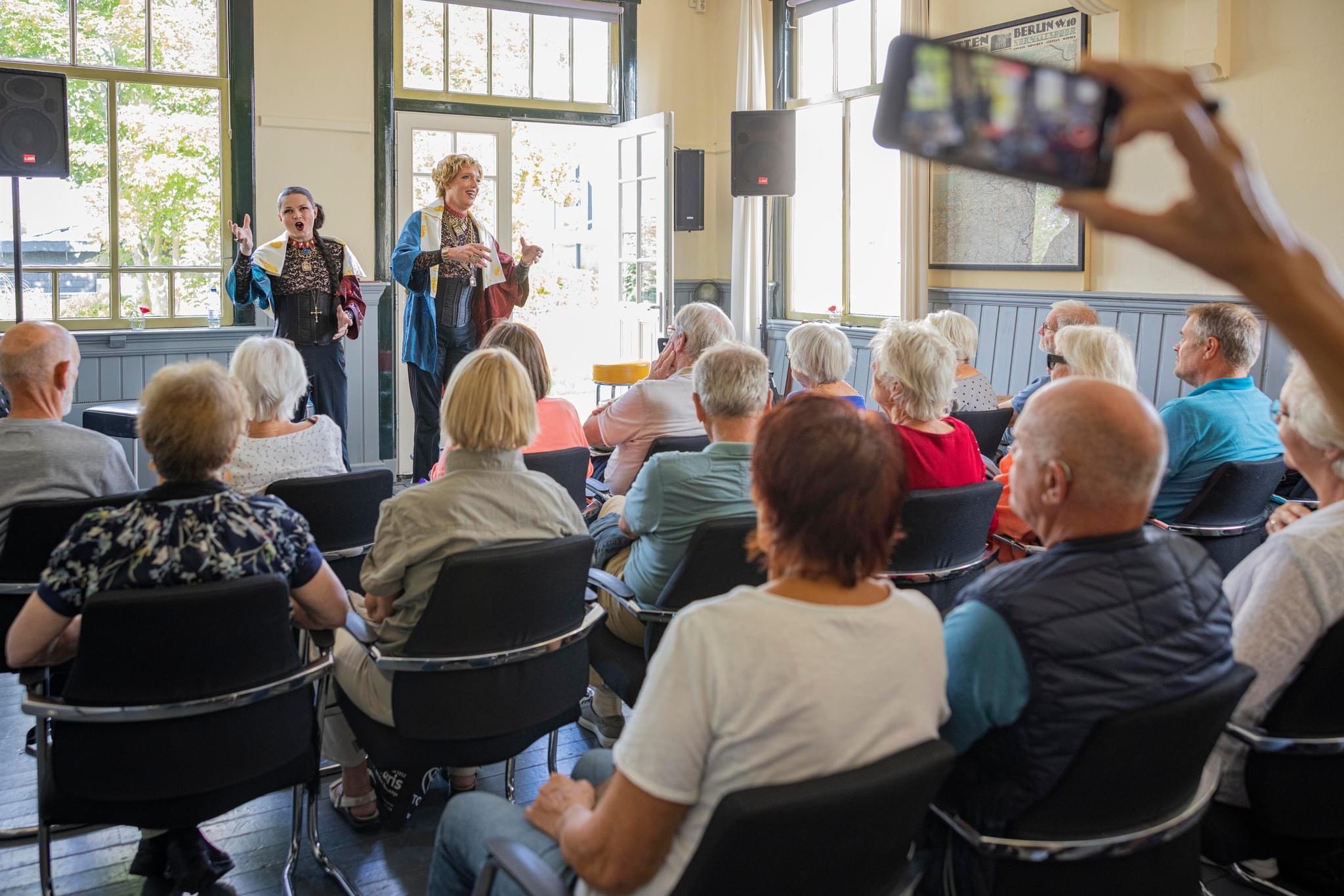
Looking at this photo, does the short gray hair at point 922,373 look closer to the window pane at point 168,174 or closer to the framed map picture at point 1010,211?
the framed map picture at point 1010,211

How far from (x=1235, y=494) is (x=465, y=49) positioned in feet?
19.8

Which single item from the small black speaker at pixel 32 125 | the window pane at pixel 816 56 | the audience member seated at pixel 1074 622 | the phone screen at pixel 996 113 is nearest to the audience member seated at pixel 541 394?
the audience member seated at pixel 1074 622

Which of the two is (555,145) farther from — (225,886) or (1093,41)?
(225,886)

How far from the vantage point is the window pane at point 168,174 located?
21.6ft

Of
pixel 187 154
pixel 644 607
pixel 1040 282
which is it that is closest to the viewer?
pixel 644 607

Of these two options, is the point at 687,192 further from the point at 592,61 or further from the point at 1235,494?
the point at 1235,494

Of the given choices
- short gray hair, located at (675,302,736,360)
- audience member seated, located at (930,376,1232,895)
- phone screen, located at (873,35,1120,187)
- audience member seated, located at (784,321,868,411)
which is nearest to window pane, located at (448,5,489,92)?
short gray hair, located at (675,302,736,360)

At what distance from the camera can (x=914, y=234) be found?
22.2 feet

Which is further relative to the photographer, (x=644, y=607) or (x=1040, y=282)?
(x=1040, y=282)

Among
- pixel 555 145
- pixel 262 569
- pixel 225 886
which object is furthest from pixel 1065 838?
pixel 555 145

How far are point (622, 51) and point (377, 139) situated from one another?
2.00 m

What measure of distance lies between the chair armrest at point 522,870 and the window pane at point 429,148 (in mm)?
6486

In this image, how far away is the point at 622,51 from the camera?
26.6 feet

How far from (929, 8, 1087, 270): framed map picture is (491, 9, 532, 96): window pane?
2.94 meters
